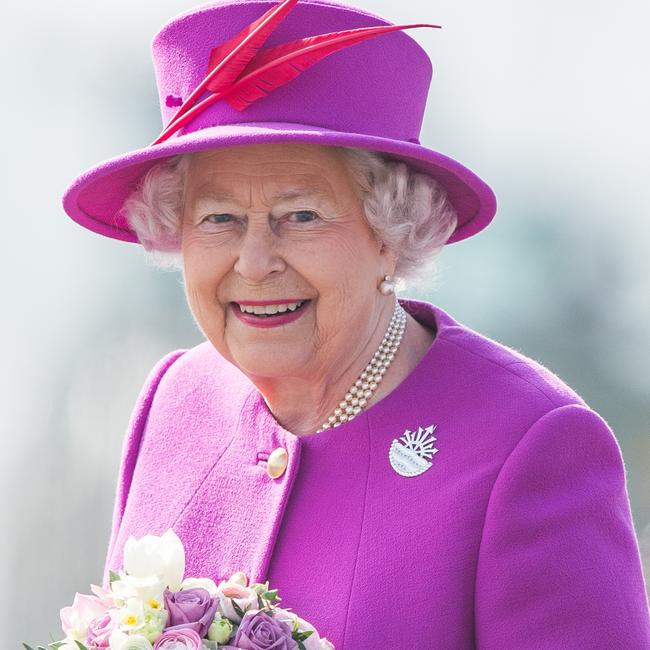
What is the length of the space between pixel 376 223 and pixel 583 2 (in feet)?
8.35

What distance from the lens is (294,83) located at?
2496mm

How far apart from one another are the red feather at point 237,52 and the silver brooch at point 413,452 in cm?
91

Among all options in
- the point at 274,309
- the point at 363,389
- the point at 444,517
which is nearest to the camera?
the point at 444,517

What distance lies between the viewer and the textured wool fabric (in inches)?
89.4

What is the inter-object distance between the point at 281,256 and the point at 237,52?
47 centimetres

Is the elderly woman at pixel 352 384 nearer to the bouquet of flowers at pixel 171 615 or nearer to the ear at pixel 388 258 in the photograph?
the ear at pixel 388 258

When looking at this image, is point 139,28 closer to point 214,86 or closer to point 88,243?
point 88,243

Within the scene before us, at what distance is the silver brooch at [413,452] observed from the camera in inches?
98.9

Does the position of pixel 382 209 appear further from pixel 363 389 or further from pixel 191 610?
pixel 191 610

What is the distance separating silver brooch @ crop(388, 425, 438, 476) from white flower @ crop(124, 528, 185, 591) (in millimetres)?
592

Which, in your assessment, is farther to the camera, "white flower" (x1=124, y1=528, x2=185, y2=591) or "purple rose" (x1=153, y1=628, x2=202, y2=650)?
"white flower" (x1=124, y1=528, x2=185, y2=591)

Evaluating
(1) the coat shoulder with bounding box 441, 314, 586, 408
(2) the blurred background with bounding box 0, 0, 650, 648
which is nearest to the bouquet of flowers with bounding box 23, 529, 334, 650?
(1) the coat shoulder with bounding box 441, 314, 586, 408

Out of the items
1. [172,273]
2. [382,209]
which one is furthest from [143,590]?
[172,273]

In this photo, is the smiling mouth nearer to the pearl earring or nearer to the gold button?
the pearl earring
